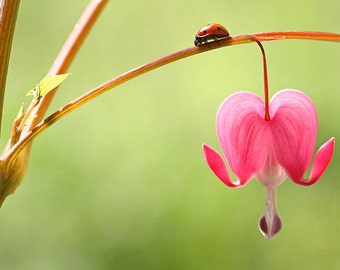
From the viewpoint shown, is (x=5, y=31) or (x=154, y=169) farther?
(x=154, y=169)

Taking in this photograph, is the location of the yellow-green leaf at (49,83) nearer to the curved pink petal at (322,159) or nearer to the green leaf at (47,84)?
the green leaf at (47,84)

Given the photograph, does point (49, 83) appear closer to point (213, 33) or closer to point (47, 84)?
point (47, 84)

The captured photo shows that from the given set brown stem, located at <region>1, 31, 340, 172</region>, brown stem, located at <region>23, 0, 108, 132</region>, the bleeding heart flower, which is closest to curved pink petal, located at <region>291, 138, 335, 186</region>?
the bleeding heart flower

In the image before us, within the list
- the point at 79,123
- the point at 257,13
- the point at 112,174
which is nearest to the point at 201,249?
the point at 112,174

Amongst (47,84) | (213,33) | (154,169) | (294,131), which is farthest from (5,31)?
(154,169)

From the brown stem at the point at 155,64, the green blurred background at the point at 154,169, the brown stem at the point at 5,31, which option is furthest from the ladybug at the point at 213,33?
the green blurred background at the point at 154,169

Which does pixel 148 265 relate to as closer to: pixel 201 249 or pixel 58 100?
pixel 201 249
